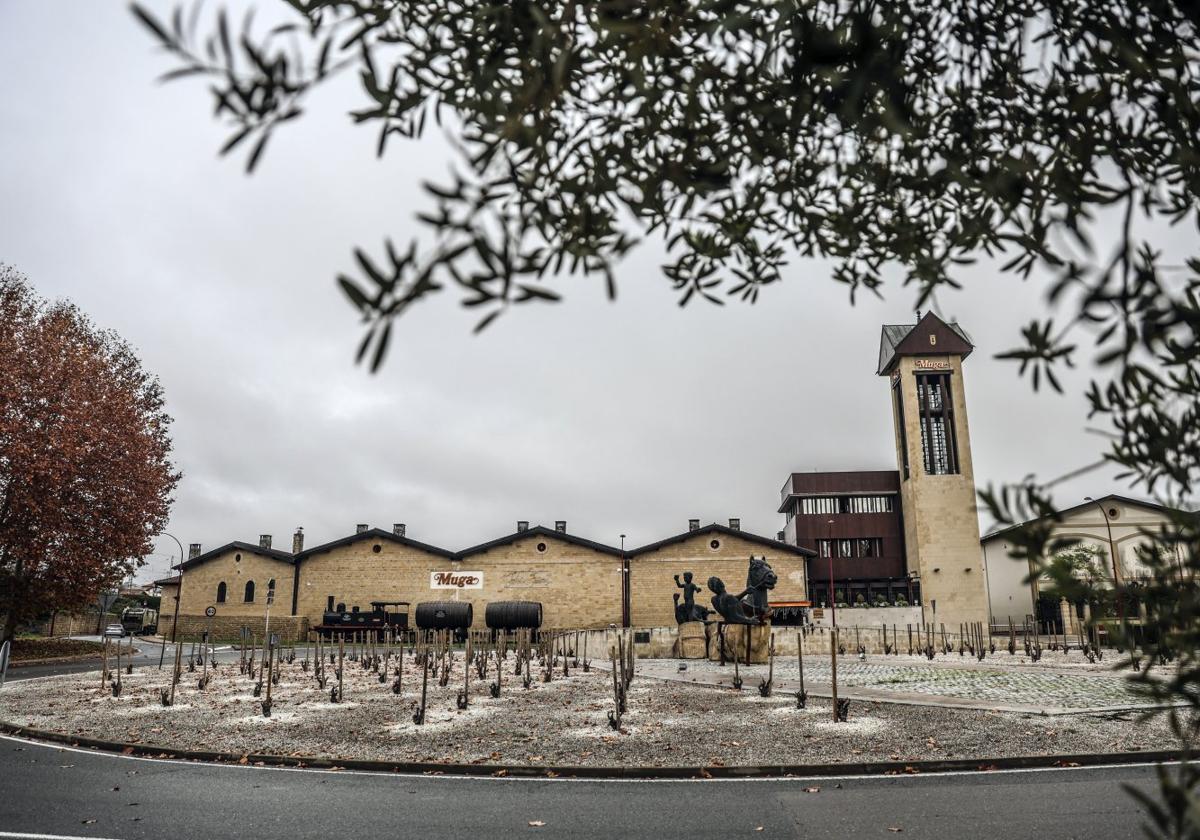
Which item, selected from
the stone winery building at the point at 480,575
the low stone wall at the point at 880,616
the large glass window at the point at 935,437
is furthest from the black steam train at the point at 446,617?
the large glass window at the point at 935,437

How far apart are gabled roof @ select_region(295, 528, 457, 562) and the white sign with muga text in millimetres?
1104

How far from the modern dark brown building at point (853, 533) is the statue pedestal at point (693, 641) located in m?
28.0

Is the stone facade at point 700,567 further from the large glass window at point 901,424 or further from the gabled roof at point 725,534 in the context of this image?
the large glass window at point 901,424

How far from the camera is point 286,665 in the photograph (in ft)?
88.2

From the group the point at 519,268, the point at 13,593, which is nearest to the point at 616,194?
the point at 519,268

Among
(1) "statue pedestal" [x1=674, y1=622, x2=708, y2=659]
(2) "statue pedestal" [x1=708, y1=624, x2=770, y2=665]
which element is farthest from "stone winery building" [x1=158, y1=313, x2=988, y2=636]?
(2) "statue pedestal" [x1=708, y1=624, x2=770, y2=665]

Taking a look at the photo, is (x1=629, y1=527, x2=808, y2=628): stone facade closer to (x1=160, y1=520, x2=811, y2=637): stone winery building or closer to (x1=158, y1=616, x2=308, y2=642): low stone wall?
(x1=160, y1=520, x2=811, y2=637): stone winery building

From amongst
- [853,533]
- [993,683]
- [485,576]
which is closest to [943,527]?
[853,533]

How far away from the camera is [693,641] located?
1178 inches

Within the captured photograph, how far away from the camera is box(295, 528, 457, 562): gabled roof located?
5000 cm

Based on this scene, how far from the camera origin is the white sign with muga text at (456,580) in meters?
49.5

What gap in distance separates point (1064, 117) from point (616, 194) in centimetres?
181

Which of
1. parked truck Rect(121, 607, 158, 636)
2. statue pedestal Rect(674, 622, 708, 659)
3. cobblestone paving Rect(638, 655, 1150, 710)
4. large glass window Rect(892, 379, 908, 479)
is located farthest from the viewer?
parked truck Rect(121, 607, 158, 636)

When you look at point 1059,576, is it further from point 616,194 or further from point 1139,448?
point 616,194
